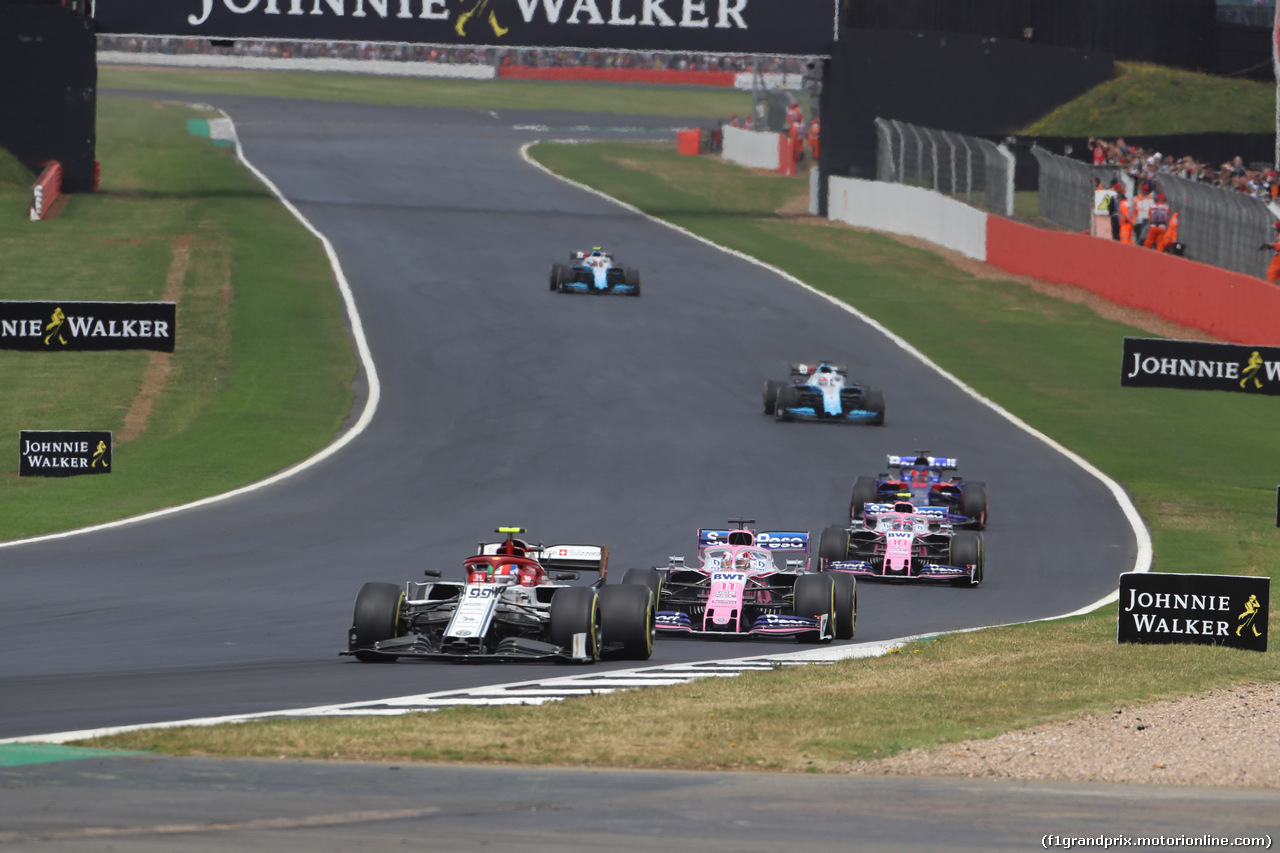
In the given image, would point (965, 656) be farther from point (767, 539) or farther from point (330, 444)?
point (330, 444)

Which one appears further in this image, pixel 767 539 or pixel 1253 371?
pixel 1253 371

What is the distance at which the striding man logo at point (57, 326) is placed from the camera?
22578 millimetres

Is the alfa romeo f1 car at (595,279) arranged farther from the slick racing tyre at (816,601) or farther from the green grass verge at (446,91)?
the green grass verge at (446,91)

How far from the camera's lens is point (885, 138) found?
57938 mm

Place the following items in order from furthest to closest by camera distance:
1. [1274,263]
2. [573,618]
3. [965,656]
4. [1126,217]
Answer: [1126,217] → [1274,263] → [965,656] → [573,618]

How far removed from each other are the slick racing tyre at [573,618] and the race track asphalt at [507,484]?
46cm

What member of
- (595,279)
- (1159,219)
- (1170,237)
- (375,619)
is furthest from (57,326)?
(1170,237)

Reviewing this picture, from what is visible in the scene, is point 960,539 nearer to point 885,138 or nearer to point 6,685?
point 6,685

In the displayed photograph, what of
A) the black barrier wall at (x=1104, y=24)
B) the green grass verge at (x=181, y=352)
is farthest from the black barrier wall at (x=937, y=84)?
the green grass verge at (x=181, y=352)

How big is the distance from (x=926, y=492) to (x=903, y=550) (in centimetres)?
325

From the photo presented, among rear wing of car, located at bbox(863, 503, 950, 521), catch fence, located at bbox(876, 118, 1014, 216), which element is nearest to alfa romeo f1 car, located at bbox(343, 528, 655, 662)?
rear wing of car, located at bbox(863, 503, 950, 521)

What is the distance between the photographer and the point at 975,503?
24.7 m

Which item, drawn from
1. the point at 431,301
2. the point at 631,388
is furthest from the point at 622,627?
the point at 431,301

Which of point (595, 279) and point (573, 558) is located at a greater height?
point (595, 279)
